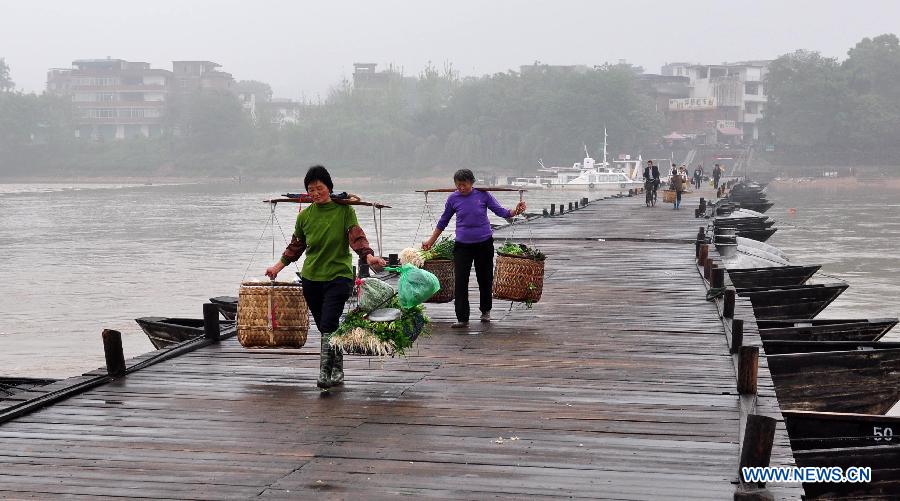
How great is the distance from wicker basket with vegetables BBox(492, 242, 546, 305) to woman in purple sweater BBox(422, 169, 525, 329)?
0.19 meters

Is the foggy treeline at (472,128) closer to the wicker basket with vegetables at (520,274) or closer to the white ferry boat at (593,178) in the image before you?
the white ferry boat at (593,178)

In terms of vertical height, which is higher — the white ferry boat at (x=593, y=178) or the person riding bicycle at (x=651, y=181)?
the person riding bicycle at (x=651, y=181)

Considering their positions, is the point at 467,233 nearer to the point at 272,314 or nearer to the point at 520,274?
the point at 520,274

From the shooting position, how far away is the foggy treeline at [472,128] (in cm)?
10100

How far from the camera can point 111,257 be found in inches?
1404

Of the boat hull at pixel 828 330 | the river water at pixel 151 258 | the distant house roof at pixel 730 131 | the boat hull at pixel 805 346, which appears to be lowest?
the river water at pixel 151 258

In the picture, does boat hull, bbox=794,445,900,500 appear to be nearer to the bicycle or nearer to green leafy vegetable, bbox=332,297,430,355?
green leafy vegetable, bbox=332,297,430,355

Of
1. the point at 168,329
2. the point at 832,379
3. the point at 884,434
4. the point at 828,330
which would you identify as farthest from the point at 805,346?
the point at 168,329

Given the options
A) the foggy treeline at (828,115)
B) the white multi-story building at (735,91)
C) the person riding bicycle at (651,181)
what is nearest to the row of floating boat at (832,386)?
the person riding bicycle at (651,181)

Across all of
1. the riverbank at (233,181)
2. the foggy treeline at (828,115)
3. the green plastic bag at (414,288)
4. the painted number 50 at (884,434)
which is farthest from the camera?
the riverbank at (233,181)

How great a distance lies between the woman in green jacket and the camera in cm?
795

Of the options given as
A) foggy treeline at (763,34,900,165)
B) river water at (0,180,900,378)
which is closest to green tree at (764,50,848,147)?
foggy treeline at (763,34,900,165)

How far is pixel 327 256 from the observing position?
7977mm

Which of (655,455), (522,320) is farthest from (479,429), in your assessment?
(522,320)
